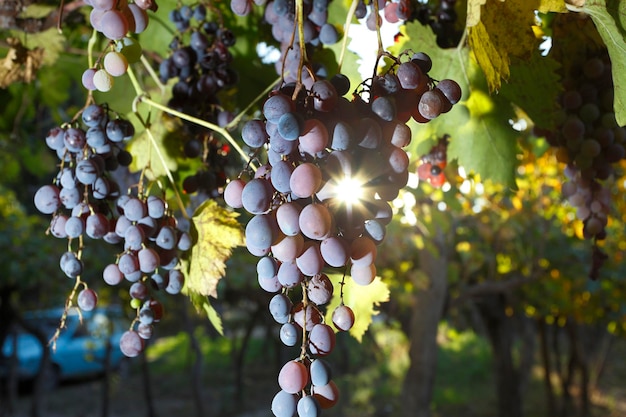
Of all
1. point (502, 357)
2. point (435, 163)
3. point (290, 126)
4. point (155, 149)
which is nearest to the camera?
point (290, 126)

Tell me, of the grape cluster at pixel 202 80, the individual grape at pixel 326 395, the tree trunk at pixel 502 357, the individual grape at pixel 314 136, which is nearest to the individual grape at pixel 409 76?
the individual grape at pixel 314 136

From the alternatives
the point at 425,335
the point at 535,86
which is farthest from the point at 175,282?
the point at 425,335

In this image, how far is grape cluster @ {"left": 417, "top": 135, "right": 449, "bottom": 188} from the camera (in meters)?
1.09

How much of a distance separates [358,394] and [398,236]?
4948 mm

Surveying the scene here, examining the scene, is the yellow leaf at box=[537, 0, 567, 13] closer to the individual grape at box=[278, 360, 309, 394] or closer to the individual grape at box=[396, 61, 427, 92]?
the individual grape at box=[396, 61, 427, 92]

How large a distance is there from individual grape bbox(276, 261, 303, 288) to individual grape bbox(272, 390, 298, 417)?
11 centimetres

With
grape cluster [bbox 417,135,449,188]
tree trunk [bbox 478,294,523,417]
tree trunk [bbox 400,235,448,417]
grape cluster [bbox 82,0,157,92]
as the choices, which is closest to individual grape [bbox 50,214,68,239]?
grape cluster [bbox 82,0,157,92]

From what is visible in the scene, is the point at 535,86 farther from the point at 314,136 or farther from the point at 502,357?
the point at 502,357

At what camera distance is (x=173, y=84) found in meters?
0.99

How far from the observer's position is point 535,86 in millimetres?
846

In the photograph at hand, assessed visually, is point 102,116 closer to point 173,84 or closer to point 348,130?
point 173,84

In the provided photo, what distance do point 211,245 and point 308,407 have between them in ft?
1.03

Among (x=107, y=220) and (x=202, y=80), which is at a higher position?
(x=202, y=80)

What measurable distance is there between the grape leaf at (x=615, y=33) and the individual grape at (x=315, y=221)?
0.35 meters
